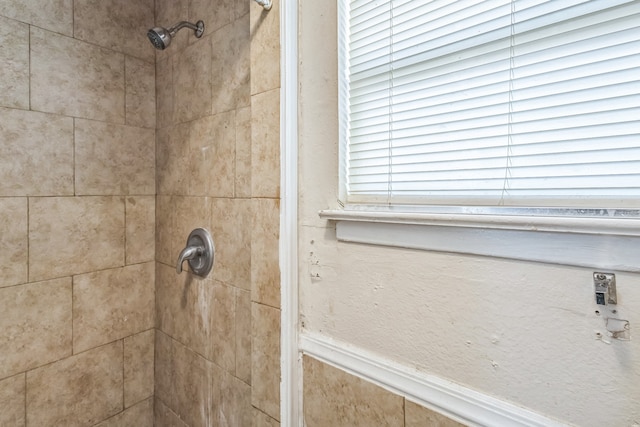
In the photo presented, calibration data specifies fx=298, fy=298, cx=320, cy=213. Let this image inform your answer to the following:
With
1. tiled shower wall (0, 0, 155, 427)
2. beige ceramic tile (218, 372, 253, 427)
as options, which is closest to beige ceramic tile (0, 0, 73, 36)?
tiled shower wall (0, 0, 155, 427)

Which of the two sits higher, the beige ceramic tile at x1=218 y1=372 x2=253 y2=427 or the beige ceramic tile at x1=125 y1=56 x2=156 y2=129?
the beige ceramic tile at x1=125 y1=56 x2=156 y2=129

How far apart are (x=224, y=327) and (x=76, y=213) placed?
77 cm

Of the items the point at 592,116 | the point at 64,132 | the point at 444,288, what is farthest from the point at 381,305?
the point at 64,132

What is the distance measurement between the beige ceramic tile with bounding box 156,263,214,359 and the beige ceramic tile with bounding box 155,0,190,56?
3.18 feet

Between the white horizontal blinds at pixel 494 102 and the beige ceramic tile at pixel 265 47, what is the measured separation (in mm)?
205

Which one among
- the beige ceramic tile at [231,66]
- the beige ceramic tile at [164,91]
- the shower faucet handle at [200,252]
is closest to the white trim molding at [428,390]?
the shower faucet handle at [200,252]

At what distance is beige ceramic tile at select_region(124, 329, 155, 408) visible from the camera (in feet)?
4.44

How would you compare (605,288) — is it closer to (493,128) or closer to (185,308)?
(493,128)

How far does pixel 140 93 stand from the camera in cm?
137

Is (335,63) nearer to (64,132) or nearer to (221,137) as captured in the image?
(221,137)

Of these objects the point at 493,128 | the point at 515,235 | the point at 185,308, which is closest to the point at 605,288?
the point at 515,235

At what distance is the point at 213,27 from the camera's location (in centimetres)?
113

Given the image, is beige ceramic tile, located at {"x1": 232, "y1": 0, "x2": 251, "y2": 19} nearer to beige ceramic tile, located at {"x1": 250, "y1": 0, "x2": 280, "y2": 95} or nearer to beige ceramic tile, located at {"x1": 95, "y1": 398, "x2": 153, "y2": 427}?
beige ceramic tile, located at {"x1": 250, "y1": 0, "x2": 280, "y2": 95}

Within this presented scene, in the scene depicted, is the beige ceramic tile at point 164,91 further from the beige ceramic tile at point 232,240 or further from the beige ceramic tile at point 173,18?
the beige ceramic tile at point 232,240
